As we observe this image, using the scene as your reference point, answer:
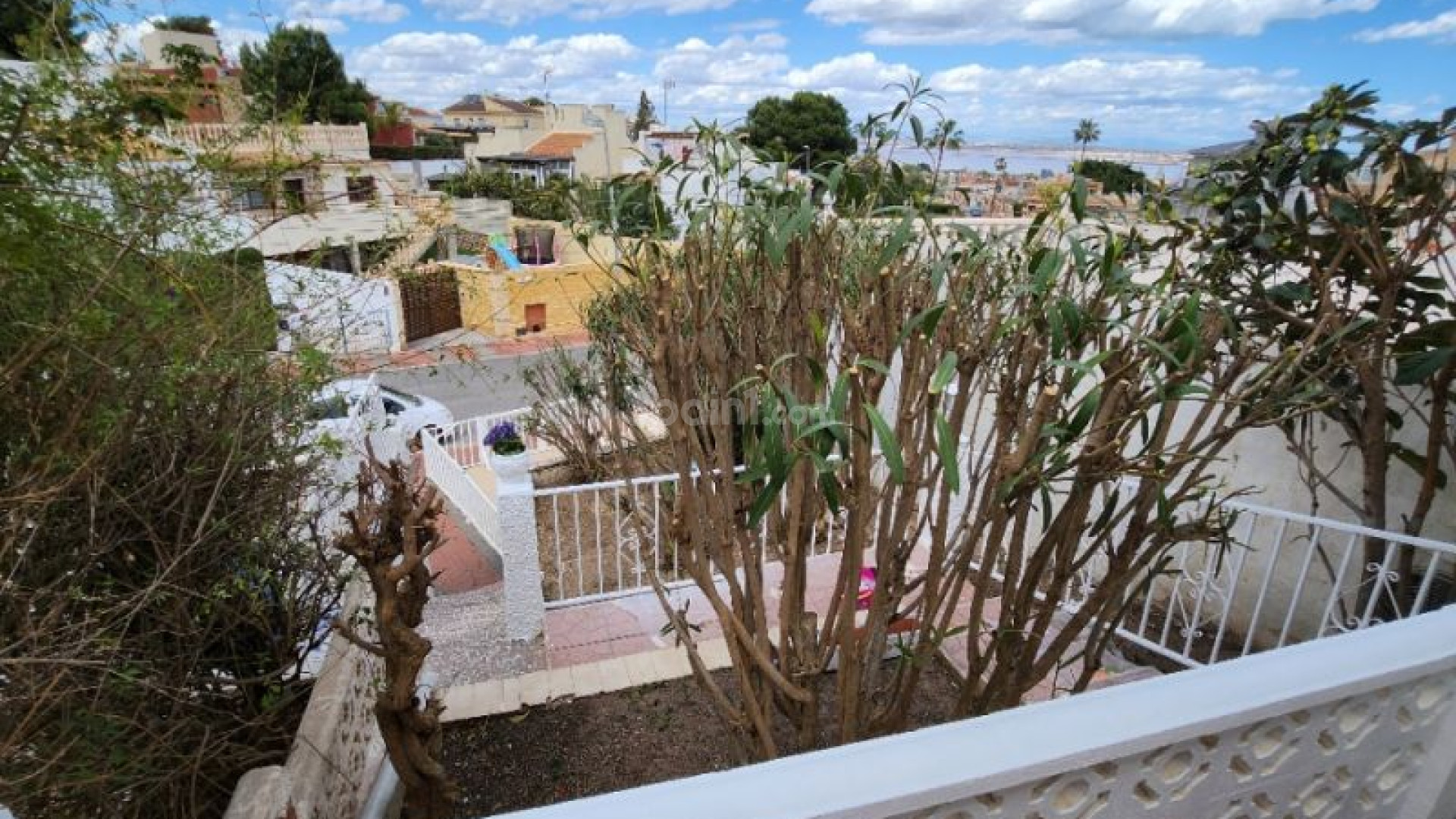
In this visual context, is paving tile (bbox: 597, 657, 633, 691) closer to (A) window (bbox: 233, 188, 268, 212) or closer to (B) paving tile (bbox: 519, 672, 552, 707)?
(B) paving tile (bbox: 519, 672, 552, 707)

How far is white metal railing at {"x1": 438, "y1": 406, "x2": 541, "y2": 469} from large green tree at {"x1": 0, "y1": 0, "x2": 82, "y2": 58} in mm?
4439

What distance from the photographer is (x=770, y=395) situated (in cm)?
124

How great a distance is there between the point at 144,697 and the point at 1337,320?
3446 millimetres

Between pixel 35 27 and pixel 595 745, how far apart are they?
2.44 meters

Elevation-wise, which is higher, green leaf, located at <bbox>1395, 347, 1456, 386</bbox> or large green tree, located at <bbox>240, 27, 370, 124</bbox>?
large green tree, located at <bbox>240, 27, 370, 124</bbox>

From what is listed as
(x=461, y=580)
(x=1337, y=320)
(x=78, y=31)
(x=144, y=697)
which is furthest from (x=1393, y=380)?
(x=461, y=580)

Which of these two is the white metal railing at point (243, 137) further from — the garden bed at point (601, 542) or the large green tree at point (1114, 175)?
the large green tree at point (1114, 175)

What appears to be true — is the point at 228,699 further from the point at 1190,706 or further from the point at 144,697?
the point at 1190,706

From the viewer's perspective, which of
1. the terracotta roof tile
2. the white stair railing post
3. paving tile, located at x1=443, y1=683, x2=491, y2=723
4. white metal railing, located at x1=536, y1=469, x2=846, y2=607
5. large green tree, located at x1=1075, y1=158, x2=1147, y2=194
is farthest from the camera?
the terracotta roof tile

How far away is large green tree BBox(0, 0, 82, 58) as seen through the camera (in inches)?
65.5

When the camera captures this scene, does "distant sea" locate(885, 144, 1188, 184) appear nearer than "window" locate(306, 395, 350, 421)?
Yes

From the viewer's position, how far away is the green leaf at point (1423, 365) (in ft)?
7.02

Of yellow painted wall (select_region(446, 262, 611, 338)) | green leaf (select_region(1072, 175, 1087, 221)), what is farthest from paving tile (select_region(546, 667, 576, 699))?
yellow painted wall (select_region(446, 262, 611, 338))

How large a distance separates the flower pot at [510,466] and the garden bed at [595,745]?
65.4 inches
